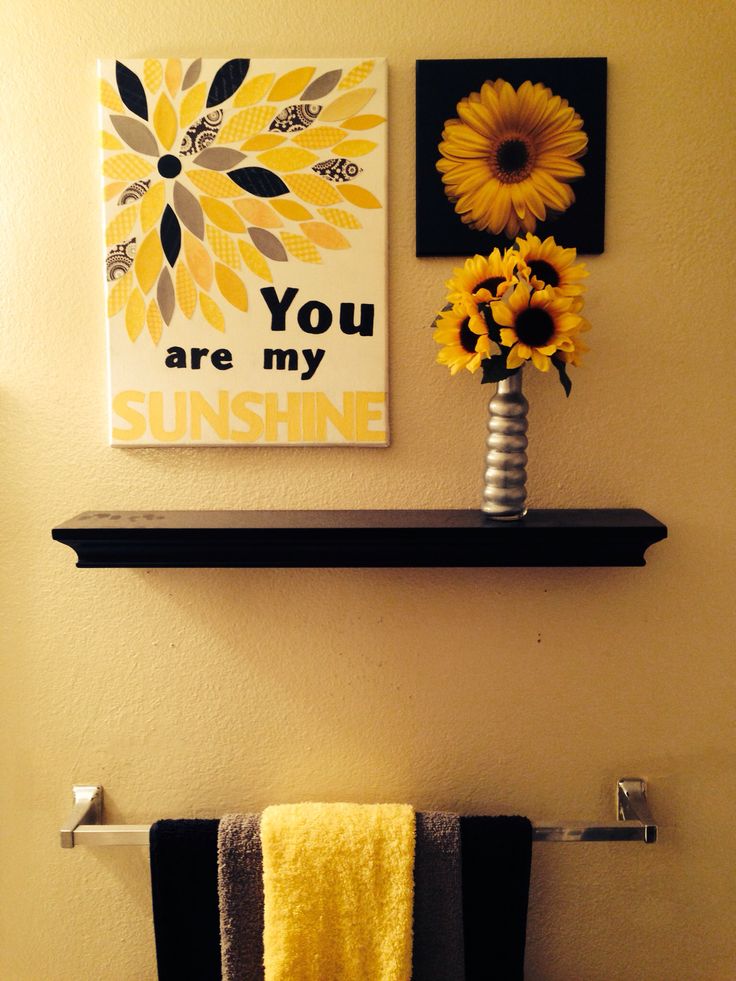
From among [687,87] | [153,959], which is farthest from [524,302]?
[153,959]

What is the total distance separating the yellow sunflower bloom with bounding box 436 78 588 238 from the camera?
0.82m

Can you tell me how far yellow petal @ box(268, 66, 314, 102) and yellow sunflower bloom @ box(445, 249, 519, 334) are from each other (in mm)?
327

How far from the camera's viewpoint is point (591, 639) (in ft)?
2.97

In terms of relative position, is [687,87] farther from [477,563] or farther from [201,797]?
[201,797]

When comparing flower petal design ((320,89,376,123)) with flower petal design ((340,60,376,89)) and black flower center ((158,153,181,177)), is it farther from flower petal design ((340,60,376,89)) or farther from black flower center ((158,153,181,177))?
black flower center ((158,153,181,177))

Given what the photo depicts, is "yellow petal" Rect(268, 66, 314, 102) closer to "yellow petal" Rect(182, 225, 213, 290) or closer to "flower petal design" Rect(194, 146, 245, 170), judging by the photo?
"flower petal design" Rect(194, 146, 245, 170)

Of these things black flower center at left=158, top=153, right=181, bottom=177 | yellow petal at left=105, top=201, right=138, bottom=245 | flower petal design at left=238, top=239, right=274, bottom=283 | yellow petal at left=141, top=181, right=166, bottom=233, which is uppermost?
black flower center at left=158, top=153, right=181, bottom=177

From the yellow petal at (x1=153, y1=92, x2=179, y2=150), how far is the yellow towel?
91 centimetres

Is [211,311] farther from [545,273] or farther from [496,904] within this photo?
[496,904]

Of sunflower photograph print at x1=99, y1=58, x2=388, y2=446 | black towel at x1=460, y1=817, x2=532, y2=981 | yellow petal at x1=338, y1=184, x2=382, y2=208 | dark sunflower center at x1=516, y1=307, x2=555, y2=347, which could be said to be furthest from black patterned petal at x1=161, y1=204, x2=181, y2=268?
black towel at x1=460, y1=817, x2=532, y2=981

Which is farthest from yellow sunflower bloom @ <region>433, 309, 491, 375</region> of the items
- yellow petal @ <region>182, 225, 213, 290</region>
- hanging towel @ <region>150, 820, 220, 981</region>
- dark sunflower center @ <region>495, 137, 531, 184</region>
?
hanging towel @ <region>150, 820, 220, 981</region>

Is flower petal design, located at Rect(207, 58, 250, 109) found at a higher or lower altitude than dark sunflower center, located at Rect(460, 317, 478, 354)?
higher

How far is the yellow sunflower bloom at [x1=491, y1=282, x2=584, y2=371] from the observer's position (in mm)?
753

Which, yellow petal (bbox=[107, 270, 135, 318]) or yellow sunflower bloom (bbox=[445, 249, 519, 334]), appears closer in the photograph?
yellow sunflower bloom (bbox=[445, 249, 519, 334])
